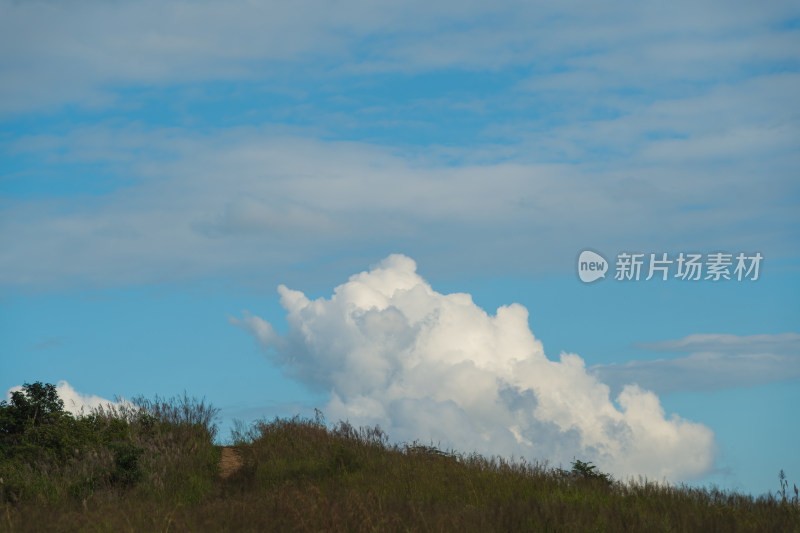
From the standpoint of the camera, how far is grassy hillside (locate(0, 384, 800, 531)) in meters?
9.35

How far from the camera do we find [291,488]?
11.9 meters

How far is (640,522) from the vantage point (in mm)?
9211

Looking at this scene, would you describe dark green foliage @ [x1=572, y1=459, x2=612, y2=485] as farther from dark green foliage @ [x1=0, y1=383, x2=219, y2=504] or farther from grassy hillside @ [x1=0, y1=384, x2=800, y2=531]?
dark green foliage @ [x1=0, y1=383, x2=219, y2=504]

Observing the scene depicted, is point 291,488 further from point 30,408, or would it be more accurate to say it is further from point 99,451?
point 30,408

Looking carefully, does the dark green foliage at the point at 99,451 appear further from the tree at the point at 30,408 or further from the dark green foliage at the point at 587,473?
the dark green foliage at the point at 587,473

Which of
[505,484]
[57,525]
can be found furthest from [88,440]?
[505,484]

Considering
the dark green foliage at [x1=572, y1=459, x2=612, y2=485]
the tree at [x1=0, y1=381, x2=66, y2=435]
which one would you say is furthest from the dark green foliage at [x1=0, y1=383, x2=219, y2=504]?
the dark green foliage at [x1=572, y1=459, x2=612, y2=485]

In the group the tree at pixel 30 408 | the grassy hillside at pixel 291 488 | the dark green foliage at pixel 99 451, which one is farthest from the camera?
the tree at pixel 30 408

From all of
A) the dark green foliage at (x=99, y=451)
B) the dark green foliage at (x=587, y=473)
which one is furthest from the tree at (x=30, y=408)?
the dark green foliage at (x=587, y=473)

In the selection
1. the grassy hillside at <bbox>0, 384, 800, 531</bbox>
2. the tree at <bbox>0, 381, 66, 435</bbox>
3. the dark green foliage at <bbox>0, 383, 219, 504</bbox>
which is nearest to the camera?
the grassy hillside at <bbox>0, 384, 800, 531</bbox>

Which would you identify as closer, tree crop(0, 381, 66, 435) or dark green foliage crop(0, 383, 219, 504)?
dark green foliage crop(0, 383, 219, 504)

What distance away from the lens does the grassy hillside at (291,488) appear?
9352 millimetres

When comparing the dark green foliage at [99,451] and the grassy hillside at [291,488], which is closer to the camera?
the grassy hillside at [291,488]

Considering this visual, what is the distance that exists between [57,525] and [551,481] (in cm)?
851
